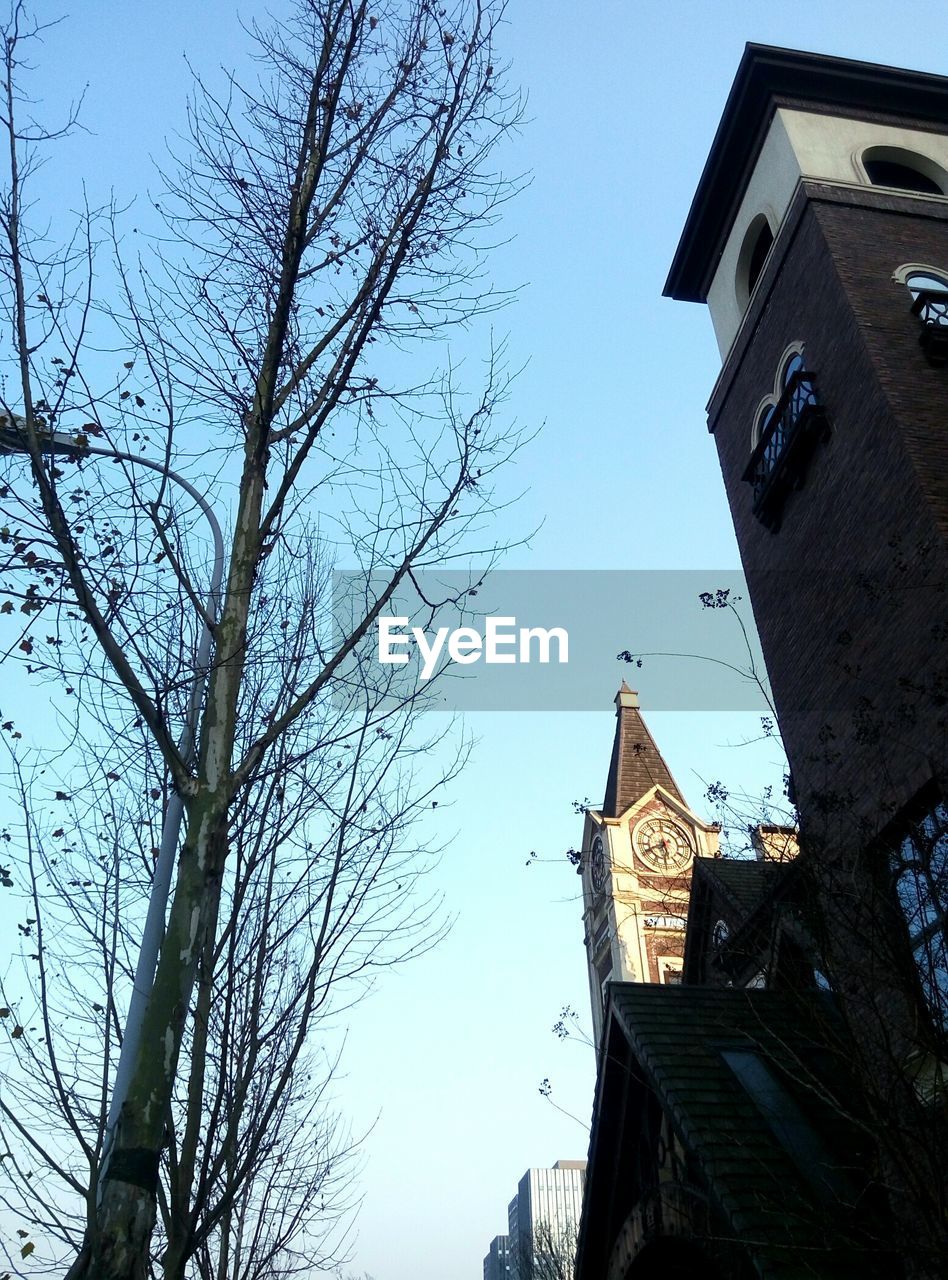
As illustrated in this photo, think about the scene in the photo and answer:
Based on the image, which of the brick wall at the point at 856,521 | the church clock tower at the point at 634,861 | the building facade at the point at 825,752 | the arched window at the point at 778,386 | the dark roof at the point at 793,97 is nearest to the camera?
the building facade at the point at 825,752

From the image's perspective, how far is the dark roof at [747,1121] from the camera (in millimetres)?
7477

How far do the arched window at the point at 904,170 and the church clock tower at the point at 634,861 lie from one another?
75.0 feet

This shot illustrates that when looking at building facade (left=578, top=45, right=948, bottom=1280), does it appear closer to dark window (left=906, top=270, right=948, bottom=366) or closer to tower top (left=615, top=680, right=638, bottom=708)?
dark window (left=906, top=270, right=948, bottom=366)

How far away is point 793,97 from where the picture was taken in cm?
1648

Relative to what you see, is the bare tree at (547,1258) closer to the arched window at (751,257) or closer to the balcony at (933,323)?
the arched window at (751,257)

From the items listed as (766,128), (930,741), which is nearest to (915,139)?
(766,128)

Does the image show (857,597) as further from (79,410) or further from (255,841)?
(79,410)

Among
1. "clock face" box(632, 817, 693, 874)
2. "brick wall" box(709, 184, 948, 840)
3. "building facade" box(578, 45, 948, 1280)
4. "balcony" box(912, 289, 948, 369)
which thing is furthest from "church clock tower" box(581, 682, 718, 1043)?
"balcony" box(912, 289, 948, 369)

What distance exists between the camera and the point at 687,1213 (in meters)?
9.22

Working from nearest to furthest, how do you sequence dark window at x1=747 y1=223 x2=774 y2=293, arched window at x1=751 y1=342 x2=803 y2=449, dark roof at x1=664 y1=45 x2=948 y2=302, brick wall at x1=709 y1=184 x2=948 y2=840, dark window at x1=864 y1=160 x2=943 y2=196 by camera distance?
brick wall at x1=709 y1=184 x2=948 y2=840
arched window at x1=751 y1=342 x2=803 y2=449
dark window at x1=864 y1=160 x2=943 y2=196
dark roof at x1=664 y1=45 x2=948 y2=302
dark window at x1=747 y1=223 x2=774 y2=293

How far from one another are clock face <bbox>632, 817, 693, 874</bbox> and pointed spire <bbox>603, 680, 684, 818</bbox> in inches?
46.2

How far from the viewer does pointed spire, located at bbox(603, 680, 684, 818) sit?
1612 inches

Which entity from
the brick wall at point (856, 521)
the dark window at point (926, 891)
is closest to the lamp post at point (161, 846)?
the dark window at point (926, 891)


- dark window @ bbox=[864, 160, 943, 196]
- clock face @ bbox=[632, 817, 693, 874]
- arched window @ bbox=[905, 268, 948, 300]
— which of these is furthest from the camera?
clock face @ bbox=[632, 817, 693, 874]
